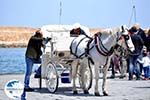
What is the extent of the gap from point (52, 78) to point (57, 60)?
2.15 feet

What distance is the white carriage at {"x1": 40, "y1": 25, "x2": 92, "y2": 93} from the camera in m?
18.0

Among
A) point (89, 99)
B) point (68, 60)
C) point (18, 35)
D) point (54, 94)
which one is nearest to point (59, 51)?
point (68, 60)

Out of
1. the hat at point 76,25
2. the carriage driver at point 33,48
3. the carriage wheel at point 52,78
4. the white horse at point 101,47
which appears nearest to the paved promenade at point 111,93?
the carriage wheel at point 52,78

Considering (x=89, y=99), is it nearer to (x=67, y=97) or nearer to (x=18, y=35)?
(x=67, y=97)

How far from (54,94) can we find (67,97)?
99cm

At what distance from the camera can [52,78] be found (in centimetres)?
1789

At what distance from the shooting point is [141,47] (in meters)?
22.2

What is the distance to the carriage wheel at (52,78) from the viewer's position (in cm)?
1773

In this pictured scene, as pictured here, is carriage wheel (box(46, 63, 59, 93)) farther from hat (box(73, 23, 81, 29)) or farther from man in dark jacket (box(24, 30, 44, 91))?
hat (box(73, 23, 81, 29))

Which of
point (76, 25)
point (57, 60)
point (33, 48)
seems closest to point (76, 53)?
point (57, 60)

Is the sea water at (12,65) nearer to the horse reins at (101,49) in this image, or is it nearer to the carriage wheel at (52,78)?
the carriage wheel at (52,78)

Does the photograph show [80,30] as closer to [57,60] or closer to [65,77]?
[57,60]

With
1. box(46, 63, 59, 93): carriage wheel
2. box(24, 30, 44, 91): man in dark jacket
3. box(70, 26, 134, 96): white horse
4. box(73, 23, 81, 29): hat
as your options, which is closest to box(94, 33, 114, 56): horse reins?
box(70, 26, 134, 96): white horse

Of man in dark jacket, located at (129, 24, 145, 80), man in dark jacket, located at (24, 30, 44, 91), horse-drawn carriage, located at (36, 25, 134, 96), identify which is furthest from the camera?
man in dark jacket, located at (129, 24, 145, 80)
